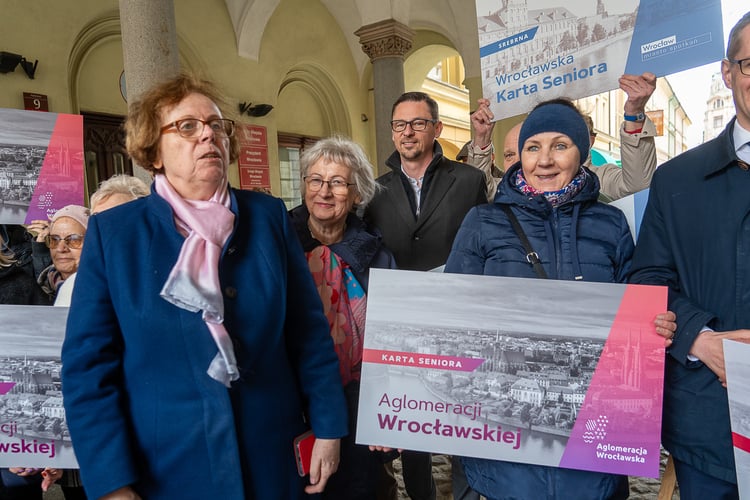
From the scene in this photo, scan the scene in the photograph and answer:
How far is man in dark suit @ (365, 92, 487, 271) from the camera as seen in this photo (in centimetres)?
260

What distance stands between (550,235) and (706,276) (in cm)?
45

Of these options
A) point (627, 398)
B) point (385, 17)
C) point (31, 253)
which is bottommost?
point (627, 398)

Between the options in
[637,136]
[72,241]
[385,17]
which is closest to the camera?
[637,136]

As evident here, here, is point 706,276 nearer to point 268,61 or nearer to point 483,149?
point 483,149

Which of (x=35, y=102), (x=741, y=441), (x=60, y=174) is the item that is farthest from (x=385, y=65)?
(x=741, y=441)

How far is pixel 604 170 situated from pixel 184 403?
2.30 m

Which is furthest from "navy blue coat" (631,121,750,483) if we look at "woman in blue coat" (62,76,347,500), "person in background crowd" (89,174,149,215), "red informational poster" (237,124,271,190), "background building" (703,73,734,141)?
"red informational poster" (237,124,271,190)

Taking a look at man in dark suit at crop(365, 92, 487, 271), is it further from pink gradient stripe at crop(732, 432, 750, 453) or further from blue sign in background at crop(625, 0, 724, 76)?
pink gradient stripe at crop(732, 432, 750, 453)

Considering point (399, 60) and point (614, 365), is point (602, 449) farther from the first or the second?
point (399, 60)

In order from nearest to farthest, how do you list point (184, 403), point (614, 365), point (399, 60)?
point (184, 403) → point (614, 365) → point (399, 60)

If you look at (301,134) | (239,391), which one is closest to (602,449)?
(239,391)

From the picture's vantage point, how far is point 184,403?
133 centimetres

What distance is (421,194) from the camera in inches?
105

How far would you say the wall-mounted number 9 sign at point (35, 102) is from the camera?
6.54 meters
